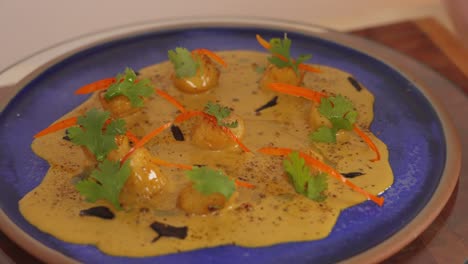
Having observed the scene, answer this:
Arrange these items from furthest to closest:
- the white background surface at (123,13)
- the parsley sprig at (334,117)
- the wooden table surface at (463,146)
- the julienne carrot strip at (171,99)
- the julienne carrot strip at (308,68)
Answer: the white background surface at (123,13), the julienne carrot strip at (308,68), the julienne carrot strip at (171,99), the parsley sprig at (334,117), the wooden table surface at (463,146)

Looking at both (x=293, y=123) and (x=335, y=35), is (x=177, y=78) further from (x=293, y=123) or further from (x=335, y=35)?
(x=335, y=35)

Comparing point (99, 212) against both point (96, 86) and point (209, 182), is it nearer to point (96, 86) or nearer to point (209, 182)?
point (209, 182)

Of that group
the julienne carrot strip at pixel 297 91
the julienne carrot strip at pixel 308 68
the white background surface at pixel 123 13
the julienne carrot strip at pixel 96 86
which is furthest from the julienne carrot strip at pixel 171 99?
the white background surface at pixel 123 13

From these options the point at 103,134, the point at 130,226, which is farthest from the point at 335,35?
the point at 130,226

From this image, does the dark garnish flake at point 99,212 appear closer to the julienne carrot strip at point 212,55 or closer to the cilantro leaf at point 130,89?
the cilantro leaf at point 130,89

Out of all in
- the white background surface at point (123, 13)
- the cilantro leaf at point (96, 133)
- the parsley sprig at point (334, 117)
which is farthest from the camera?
the white background surface at point (123, 13)

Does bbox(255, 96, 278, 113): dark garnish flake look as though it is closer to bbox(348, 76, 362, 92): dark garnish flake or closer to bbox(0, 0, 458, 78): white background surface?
bbox(348, 76, 362, 92): dark garnish flake

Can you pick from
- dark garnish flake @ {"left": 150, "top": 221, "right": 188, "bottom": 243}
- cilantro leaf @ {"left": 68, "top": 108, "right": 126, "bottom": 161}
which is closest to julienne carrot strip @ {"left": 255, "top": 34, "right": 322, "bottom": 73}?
cilantro leaf @ {"left": 68, "top": 108, "right": 126, "bottom": 161}
